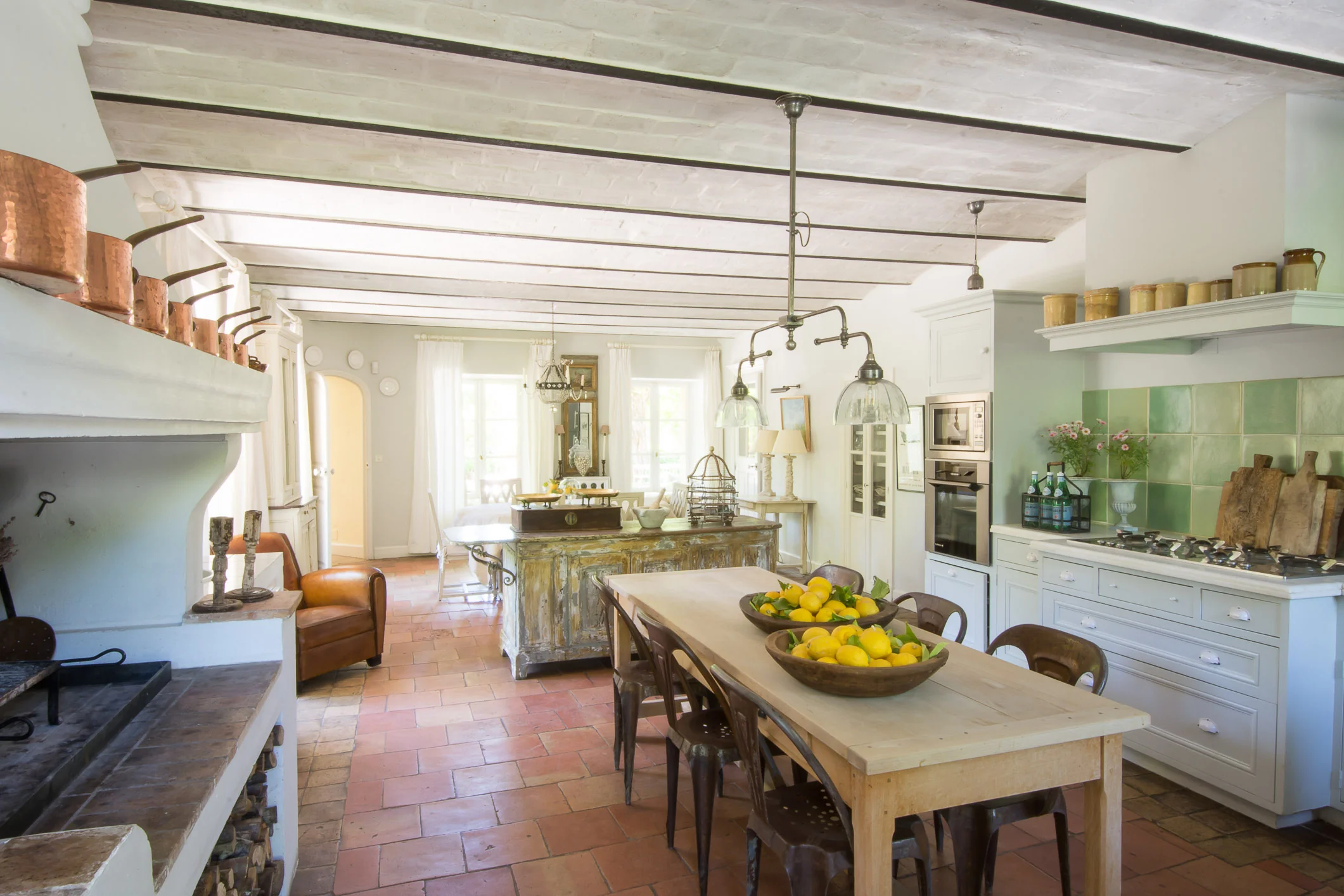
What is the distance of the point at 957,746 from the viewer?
178 centimetres

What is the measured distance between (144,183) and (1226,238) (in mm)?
4919

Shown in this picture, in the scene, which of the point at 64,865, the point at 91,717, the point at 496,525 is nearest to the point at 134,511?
the point at 91,717

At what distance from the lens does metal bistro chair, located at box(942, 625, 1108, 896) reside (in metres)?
2.14

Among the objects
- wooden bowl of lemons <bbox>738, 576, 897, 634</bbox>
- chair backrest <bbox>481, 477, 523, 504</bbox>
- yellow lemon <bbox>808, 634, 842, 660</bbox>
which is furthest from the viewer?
chair backrest <bbox>481, 477, 523, 504</bbox>

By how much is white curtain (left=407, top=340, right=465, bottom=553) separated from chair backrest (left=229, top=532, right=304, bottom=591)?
4.03 meters

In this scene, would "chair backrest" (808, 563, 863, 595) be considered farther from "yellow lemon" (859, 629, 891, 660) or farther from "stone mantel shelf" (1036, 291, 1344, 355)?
"stone mantel shelf" (1036, 291, 1344, 355)

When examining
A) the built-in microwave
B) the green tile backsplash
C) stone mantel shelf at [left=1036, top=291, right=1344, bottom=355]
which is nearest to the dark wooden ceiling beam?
stone mantel shelf at [left=1036, top=291, right=1344, bottom=355]

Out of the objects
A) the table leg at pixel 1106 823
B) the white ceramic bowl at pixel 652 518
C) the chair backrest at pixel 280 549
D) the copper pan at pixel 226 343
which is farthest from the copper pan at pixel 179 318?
the white ceramic bowl at pixel 652 518

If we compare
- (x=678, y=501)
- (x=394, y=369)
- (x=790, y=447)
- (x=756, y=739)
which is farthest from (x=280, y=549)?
(x=790, y=447)

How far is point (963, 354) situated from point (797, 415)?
3.15m

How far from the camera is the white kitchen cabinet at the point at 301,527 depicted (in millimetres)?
5816

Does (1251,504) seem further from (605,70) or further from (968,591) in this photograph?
(605,70)

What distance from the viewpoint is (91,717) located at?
75.5 inches

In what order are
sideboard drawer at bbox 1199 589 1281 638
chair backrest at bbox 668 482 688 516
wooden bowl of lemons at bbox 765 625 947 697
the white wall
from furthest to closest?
the white wall → chair backrest at bbox 668 482 688 516 → sideboard drawer at bbox 1199 589 1281 638 → wooden bowl of lemons at bbox 765 625 947 697
